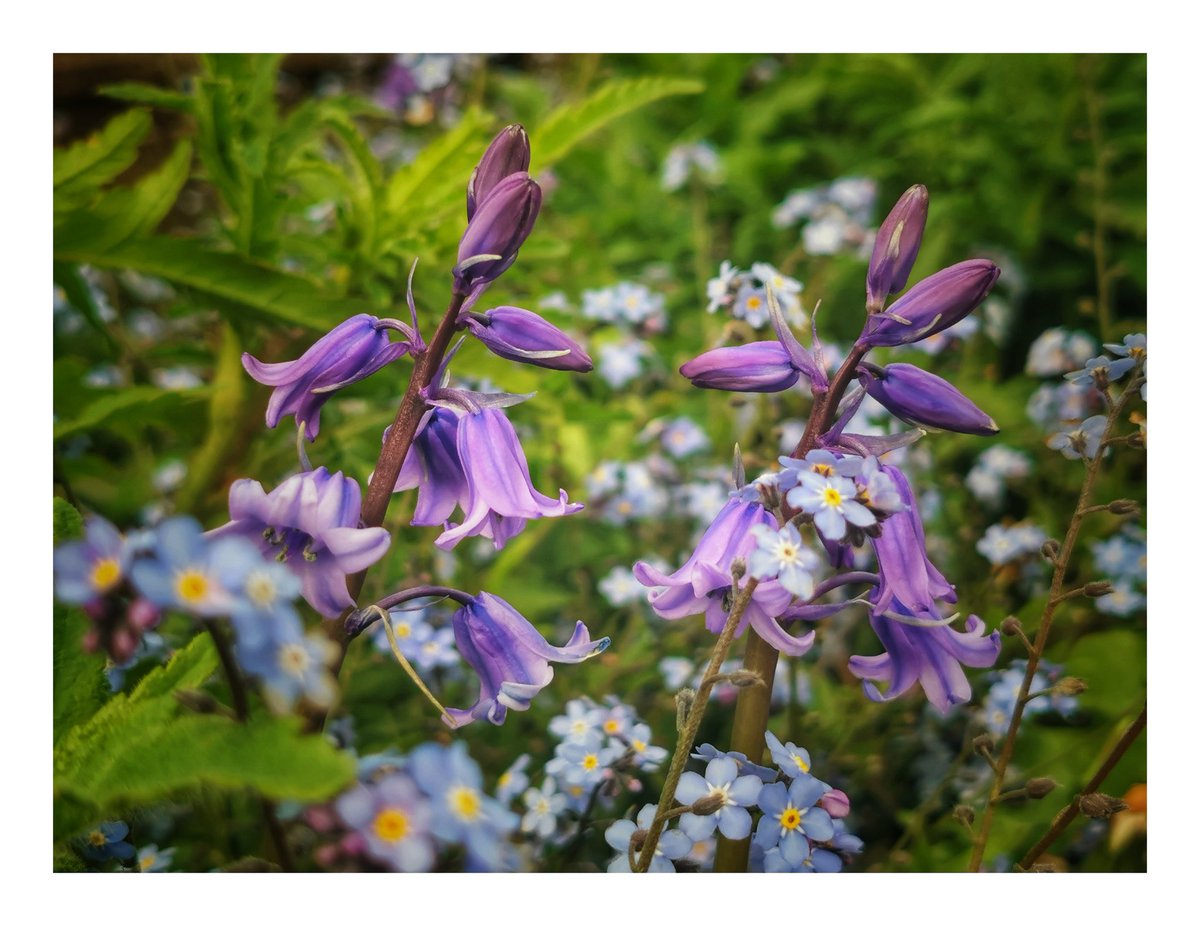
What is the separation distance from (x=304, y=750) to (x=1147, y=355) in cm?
58

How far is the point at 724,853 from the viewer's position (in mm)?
567

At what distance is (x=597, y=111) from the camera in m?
0.83

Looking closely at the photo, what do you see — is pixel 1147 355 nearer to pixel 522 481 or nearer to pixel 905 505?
pixel 905 505

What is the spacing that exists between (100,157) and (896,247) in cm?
67

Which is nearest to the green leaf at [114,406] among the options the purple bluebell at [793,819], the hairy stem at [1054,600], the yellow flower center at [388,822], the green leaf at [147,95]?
the green leaf at [147,95]

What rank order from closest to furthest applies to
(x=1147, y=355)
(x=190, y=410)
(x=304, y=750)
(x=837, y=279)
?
(x=304, y=750)
(x=1147, y=355)
(x=190, y=410)
(x=837, y=279)

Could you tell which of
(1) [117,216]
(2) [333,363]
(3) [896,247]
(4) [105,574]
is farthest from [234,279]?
(3) [896,247]

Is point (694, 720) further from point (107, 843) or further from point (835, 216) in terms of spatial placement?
point (835, 216)

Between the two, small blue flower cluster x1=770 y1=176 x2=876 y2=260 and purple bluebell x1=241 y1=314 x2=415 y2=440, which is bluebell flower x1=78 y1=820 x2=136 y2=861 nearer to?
purple bluebell x1=241 y1=314 x2=415 y2=440

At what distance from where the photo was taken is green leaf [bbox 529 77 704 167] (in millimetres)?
820

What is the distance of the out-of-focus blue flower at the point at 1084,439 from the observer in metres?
0.61

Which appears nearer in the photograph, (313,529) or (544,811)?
(313,529)

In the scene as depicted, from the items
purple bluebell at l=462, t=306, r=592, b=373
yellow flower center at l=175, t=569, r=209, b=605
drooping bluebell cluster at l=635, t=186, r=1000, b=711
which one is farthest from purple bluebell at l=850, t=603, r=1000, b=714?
yellow flower center at l=175, t=569, r=209, b=605
